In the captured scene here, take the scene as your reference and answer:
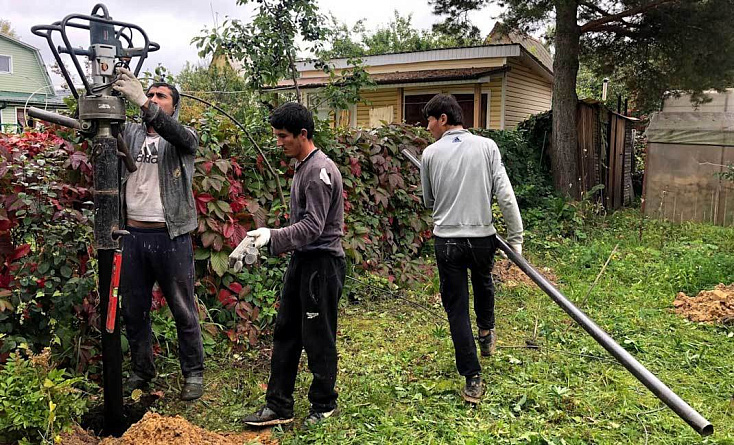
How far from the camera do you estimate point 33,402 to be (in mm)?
2432

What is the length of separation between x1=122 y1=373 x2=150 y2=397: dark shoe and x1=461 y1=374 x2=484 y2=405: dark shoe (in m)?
2.03

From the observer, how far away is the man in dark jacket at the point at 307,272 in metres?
2.81

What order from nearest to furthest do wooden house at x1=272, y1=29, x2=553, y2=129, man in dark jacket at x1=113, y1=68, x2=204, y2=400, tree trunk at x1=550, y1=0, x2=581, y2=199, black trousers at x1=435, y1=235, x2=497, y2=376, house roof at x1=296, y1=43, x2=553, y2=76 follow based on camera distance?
man in dark jacket at x1=113, y1=68, x2=204, y2=400 < black trousers at x1=435, y1=235, x2=497, y2=376 < tree trunk at x1=550, y1=0, x2=581, y2=199 < house roof at x1=296, y1=43, x2=553, y2=76 < wooden house at x1=272, y1=29, x2=553, y2=129

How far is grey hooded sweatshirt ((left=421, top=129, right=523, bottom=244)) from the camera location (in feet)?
11.1

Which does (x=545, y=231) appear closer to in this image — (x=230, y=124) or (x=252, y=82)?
(x=252, y=82)

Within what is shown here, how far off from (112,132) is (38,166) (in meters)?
0.87

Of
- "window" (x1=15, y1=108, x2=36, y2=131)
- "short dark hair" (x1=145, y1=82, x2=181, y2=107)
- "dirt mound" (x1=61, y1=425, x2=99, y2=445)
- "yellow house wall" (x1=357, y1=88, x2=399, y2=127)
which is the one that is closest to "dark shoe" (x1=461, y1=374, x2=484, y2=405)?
"dirt mound" (x1=61, y1=425, x2=99, y2=445)

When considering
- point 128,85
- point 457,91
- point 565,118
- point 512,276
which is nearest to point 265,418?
point 128,85

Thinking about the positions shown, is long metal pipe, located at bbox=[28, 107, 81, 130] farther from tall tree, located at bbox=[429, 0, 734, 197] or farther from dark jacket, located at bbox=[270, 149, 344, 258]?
tall tree, located at bbox=[429, 0, 734, 197]

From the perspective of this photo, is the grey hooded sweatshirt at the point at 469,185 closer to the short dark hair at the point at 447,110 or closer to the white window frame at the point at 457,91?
the short dark hair at the point at 447,110

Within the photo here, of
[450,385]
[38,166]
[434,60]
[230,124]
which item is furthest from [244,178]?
[434,60]

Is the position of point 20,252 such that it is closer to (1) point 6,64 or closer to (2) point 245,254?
(2) point 245,254

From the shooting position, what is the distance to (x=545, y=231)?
8.67 m

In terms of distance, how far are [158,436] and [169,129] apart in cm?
156
